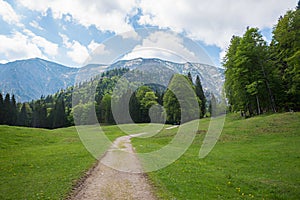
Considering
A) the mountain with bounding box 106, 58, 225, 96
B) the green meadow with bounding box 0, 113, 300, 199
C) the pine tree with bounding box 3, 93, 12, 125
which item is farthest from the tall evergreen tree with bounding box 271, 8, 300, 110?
the pine tree with bounding box 3, 93, 12, 125

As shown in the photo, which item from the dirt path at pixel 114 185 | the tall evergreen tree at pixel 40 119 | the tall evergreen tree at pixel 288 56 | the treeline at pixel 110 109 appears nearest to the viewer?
the dirt path at pixel 114 185

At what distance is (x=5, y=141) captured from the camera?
2886 centimetres

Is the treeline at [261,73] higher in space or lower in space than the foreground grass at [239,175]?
higher

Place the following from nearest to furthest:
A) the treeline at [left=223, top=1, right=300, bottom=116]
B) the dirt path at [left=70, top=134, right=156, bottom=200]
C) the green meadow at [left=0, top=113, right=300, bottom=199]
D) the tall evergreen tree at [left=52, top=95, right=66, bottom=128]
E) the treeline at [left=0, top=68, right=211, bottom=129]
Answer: the dirt path at [left=70, top=134, right=156, bottom=200] → the green meadow at [left=0, top=113, right=300, bottom=199] → the treeline at [left=223, top=1, right=300, bottom=116] → the treeline at [left=0, top=68, right=211, bottom=129] → the tall evergreen tree at [left=52, top=95, right=66, bottom=128]

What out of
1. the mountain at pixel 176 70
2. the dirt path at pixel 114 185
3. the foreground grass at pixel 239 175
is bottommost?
the foreground grass at pixel 239 175

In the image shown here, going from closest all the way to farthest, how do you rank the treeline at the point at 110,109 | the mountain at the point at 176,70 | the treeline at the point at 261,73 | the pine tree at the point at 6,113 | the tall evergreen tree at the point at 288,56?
the mountain at the point at 176,70
the tall evergreen tree at the point at 288,56
the treeline at the point at 261,73
the treeline at the point at 110,109
the pine tree at the point at 6,113

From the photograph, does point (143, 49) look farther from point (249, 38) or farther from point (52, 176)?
point (249, 38)

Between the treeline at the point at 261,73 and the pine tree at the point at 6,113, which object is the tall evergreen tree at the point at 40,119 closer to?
the pine tree at the point at 6,113

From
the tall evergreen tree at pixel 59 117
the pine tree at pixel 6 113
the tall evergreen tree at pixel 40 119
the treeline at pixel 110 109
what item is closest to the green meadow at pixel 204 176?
the treeline at pixel 110 109

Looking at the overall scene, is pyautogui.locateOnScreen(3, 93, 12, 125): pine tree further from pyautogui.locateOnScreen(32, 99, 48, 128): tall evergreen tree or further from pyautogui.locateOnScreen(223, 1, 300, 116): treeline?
pyautogui.locateOnScreen(223, 1, 300, 116): treeline

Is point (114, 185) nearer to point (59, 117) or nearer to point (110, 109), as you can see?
point (110, 109)

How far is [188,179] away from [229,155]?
977 cm

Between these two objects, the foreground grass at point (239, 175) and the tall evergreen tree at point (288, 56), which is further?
the tall evergreen tree at point (288, 56)

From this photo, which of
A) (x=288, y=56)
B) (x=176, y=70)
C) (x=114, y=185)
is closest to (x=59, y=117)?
(x=176, y=70)
